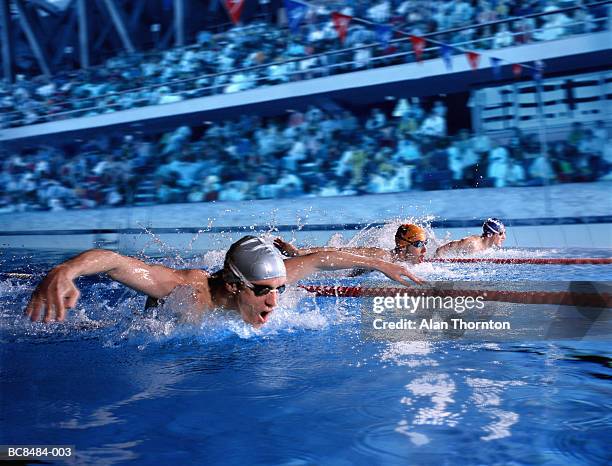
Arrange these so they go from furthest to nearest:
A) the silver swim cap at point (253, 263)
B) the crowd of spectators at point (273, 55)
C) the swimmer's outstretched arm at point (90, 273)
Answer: the crowd of spectators at point (273, 55) < the silver swim cap at point (253, 263) < the swimmer's outstretched arm at point (90, 273)

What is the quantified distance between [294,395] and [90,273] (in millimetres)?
904

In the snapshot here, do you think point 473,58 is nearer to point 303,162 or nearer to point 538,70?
point 538,70

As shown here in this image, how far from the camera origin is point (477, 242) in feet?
24.8

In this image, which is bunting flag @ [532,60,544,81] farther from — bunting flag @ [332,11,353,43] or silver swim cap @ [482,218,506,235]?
silver swim cap @ [482,218,506,235]

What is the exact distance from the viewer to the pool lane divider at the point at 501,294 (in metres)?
4.01

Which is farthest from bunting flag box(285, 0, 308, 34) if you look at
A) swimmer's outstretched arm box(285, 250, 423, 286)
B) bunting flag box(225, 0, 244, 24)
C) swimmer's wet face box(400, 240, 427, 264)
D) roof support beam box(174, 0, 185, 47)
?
roof support beam box(174, 0, 185, 47)

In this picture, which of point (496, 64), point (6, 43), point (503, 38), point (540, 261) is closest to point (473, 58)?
point (496, 64)

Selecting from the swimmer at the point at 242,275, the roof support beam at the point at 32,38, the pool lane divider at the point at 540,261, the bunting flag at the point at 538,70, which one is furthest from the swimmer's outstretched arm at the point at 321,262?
the roof support beam at the point at 32,38

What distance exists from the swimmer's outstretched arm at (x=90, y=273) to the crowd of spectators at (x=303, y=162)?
817 cm

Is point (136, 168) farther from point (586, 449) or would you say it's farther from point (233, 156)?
point (586, 449)

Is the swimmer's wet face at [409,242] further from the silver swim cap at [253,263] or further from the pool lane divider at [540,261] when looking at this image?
the silver swim cap at [253,263]

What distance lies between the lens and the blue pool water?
1993 millimetres

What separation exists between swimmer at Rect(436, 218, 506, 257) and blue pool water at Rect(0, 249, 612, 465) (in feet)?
11.6

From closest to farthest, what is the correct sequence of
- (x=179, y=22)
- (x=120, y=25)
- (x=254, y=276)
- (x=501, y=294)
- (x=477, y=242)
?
(x=254, y=276), (x=501, y=294), (x=477, y=242), (x=179, y=22), (x=120, y=25)
